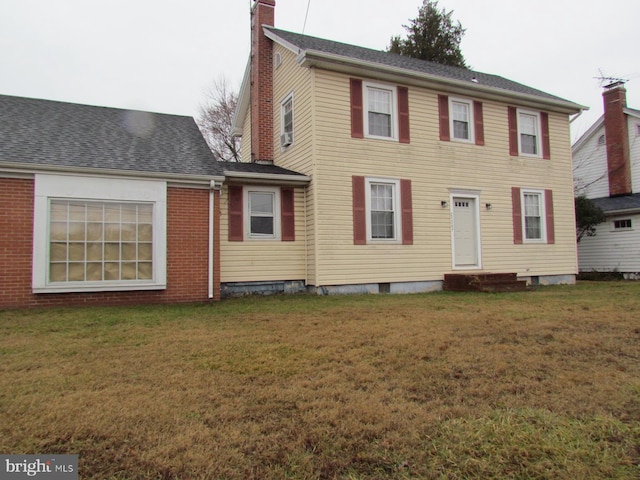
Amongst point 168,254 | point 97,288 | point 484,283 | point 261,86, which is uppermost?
point 261,86

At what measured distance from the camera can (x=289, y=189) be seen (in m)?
10.7

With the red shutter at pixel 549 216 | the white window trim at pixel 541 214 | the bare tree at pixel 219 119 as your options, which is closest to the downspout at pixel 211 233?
the white window trim at pixel 541 214

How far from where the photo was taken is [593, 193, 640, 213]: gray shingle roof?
15700mm

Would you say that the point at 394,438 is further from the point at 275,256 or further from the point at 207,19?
the point at 207,19

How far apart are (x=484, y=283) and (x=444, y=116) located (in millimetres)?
4665

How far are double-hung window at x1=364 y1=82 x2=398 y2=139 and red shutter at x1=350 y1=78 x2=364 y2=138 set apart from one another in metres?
0.21

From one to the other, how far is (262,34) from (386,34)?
60.5 feet

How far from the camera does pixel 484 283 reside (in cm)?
1077

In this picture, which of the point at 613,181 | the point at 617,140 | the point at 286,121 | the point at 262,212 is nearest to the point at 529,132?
the point at 617,140

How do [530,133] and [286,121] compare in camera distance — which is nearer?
[286,121]

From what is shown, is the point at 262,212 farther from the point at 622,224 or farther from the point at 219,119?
the point at 219,119

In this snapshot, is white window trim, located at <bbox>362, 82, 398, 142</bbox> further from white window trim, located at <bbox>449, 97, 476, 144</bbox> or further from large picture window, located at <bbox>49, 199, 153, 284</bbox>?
large picture window, located at <bbox>49, 199, 153, 284</bbox>

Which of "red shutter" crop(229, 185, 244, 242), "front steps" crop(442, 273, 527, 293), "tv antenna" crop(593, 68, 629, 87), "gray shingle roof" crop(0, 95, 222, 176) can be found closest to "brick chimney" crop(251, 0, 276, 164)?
"gray shingle roof" crop(0, 95, 222, 176)

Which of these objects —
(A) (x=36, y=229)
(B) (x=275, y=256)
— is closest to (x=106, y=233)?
(A) (x=36, y=229)
